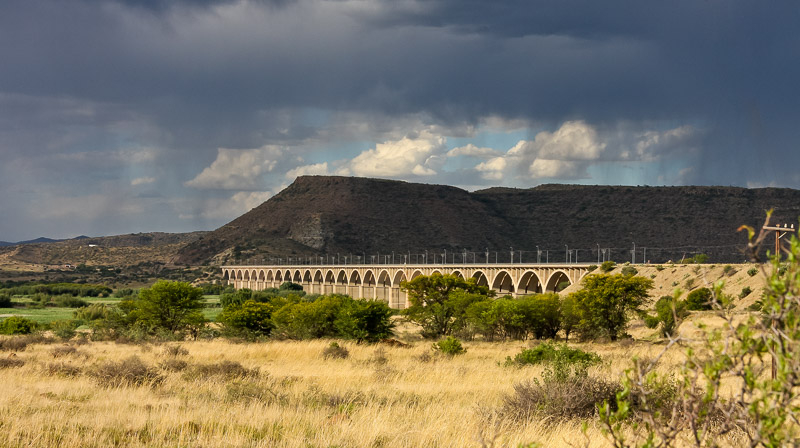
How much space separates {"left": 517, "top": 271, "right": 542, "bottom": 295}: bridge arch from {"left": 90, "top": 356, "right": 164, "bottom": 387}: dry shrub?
74.9m

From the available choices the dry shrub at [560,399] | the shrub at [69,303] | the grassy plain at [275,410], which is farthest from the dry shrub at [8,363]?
the shrub at [69,303]

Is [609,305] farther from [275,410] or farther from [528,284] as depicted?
[528,284]

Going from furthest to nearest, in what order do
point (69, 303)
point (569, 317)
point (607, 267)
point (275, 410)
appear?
point (69, 303)
point (607, 267)
point (569, 317)
point (275, 410)

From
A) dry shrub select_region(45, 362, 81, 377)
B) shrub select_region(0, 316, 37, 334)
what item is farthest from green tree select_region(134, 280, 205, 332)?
dry shrub select_region(45, 362, 81, 377)

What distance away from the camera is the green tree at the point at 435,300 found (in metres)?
44.8

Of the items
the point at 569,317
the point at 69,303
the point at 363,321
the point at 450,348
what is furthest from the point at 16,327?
the point at 69,303

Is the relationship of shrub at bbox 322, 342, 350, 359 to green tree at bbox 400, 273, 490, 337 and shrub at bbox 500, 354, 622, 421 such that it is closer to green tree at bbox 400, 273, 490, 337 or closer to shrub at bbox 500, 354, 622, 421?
shrub at bbox 500, 354, 622, 421

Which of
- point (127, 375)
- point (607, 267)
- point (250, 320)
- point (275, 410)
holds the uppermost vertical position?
point (607, 267)

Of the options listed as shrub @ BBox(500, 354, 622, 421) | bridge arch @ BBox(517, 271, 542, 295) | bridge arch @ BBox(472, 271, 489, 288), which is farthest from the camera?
bridge arch @ BBox(472, 271, 489, 288)

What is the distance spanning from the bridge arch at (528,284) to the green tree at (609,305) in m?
46.1

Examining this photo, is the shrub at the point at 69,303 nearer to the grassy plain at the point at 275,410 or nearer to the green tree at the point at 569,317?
the green tree at the point at 569,317

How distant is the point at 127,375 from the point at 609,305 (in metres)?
31.0

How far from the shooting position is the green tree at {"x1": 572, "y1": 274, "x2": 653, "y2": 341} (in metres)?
39.6

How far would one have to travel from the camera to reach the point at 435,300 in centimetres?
5088
